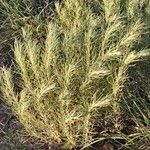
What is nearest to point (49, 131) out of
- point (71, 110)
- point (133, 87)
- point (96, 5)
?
point (71, 110)

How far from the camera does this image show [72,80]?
2211 millimetres

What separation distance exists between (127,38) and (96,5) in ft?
2.65

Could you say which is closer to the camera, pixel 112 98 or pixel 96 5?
pixel 112 98

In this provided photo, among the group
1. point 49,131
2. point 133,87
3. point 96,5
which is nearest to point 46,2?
point 96,5

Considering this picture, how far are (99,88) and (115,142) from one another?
0.40m

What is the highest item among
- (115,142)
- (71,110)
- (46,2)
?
Answer: (46,2)

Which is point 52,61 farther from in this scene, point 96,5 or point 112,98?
point 96,5

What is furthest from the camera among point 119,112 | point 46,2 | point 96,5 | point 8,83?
point 46,2

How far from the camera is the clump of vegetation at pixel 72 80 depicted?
6.91ft

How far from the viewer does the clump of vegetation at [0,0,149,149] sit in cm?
211

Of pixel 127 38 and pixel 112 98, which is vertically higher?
pixel 127 38

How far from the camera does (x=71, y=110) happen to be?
227 cm

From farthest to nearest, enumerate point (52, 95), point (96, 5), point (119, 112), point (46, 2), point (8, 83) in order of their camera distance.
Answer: point (46, 2), point (96, 5), point (119, 112), point (52, 95), point (8, 83)

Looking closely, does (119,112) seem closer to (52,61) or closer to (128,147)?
(128,147)
